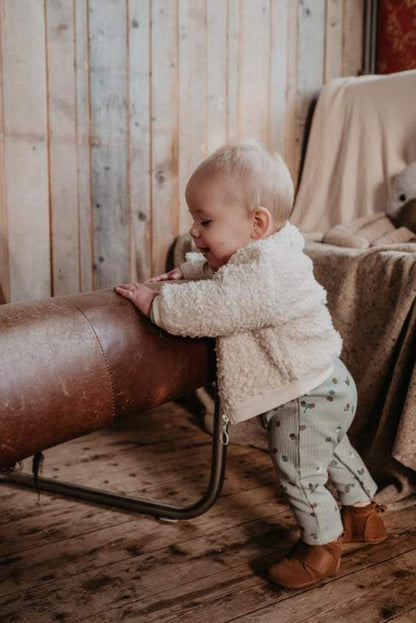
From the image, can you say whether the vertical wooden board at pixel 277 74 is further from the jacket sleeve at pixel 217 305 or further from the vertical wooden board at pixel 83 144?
the jacket sleeve at pixel 217 305

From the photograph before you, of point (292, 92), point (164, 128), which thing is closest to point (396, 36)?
point (292, 92)

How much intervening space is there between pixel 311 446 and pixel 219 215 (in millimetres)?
408

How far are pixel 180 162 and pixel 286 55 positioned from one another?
23.4 inches

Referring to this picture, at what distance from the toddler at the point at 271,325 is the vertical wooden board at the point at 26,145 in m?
0.88

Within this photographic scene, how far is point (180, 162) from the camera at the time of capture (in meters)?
2.08

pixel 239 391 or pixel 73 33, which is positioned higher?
pixel 73 33

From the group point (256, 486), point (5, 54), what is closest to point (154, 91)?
point (5, 54)

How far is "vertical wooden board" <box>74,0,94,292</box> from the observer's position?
1.82 metres

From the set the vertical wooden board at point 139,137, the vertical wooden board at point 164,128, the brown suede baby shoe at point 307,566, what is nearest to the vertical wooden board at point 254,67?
the vertical wooden board at point 164,128

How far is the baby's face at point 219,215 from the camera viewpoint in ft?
3.30

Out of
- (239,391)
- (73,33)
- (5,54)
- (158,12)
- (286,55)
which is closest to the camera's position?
→ (239,391)

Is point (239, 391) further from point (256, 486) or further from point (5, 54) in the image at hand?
point (5, 54)

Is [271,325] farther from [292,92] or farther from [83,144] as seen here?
[292,92]

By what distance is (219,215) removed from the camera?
3.34ft
